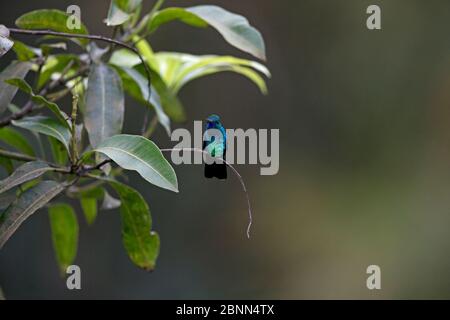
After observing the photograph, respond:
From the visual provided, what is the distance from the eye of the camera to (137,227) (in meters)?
1.24

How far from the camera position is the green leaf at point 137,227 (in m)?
1.20

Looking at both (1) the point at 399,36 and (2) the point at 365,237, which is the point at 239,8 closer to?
(1) the point at 399,36

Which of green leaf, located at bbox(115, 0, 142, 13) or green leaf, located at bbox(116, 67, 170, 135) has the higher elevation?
green leaf, located at bbox(115, 0, 142, 13)

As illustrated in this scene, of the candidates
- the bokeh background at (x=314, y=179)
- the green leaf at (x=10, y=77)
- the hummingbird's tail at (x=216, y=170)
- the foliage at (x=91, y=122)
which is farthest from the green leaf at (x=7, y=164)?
the bokeh background at (x=314, y=179)

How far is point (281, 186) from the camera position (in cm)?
418

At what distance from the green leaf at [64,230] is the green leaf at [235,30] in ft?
1.90

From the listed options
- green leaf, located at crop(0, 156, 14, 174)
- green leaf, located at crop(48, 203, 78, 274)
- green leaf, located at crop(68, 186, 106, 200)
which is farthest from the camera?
green leaf, located at crop(48, 203, 78, 274)

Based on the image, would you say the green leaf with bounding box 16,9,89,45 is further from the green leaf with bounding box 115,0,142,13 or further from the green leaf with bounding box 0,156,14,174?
the green leaf with bounding box 0,156,14,174

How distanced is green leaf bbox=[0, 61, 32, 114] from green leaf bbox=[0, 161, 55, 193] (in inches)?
7.7

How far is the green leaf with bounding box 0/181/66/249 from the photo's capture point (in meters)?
1.00

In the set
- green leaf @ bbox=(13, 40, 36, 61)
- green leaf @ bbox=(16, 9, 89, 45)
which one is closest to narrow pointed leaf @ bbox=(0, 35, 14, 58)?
green leaf @ bbox=(16, 9, 89, 45)

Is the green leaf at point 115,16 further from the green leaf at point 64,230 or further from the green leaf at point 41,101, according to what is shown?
the green leaf at point 64,230

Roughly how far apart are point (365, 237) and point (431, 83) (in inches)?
44.7

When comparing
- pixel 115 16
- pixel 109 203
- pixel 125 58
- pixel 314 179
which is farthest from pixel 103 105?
pixel 314 179
